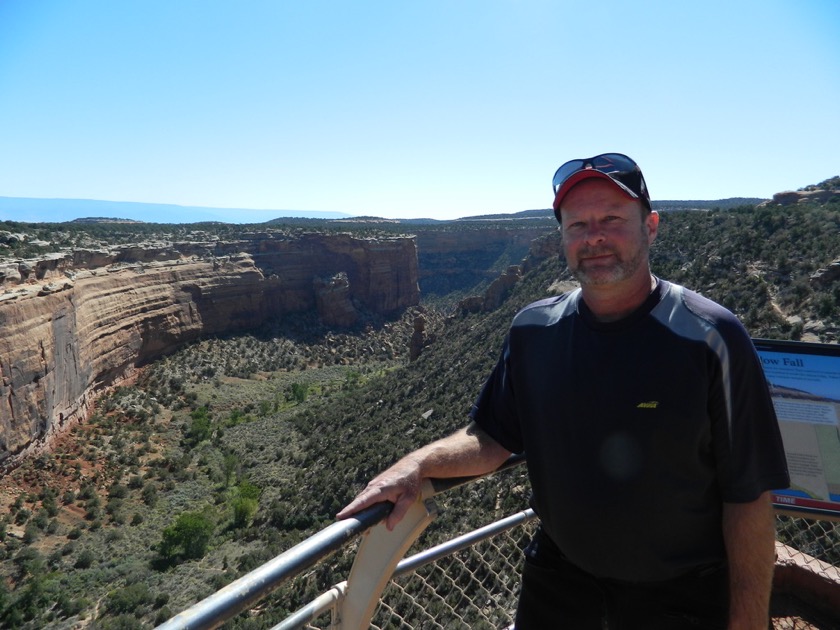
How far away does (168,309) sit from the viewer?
34.2 meters

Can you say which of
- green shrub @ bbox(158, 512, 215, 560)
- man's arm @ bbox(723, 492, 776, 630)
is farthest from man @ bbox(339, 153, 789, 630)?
green shrub @ bbox(158, 512, 215, 560)

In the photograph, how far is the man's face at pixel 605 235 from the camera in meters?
2.37

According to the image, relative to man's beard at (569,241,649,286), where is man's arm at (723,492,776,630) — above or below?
below

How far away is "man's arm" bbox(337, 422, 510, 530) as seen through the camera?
84.2 inches

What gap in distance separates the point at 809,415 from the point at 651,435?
1.69 meters

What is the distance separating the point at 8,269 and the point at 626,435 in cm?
2448

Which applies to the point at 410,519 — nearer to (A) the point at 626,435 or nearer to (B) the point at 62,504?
(A) the point at 626,435

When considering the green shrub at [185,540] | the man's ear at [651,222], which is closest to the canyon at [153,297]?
the green shrub at [185,540]

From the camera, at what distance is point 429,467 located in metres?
2.38

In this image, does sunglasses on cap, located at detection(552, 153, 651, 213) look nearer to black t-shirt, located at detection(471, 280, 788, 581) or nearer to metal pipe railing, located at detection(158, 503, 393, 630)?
black t-shirt, located at detection(471, 280, 788, 581)

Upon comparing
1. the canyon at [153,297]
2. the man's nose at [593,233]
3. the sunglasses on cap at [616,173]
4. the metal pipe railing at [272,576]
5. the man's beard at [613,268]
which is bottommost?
the canyon at [153,297]

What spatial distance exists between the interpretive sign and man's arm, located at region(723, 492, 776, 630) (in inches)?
54.5

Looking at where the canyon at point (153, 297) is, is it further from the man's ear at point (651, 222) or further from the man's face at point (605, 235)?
the man's ear at point (651, 222)

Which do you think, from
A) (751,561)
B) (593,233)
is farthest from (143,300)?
(751,561)
